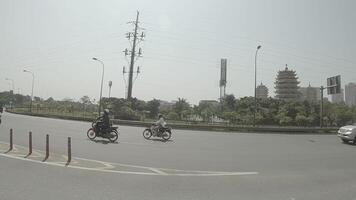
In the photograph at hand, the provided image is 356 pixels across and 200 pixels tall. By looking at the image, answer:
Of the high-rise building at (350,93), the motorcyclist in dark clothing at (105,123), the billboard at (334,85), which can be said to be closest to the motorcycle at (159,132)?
the motorcyclist in dark clothing at (105,123)

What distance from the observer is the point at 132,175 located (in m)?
8.62

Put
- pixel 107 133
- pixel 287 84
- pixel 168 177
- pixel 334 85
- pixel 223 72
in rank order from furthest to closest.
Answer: pixel 287 84 → pixel 223 72 → pixel 334 85 → pixel 107 133 → pixel 168 177

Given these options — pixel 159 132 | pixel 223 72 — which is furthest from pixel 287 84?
pixel 159 132

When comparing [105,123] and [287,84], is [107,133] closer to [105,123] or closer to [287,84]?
[105,123]

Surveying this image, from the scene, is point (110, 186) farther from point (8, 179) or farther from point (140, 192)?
point (8, 179)

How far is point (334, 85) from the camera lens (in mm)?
36938

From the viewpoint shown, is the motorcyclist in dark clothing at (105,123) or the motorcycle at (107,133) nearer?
the motorcycle at (107,133)

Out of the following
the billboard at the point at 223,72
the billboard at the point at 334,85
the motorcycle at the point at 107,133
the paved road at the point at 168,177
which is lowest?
the paved road at the point at 168,177

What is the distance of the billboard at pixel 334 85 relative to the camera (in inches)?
1438

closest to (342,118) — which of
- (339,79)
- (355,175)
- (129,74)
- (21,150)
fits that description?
(339,79)

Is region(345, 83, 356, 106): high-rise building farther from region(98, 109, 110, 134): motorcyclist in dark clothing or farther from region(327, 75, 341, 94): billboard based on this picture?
region(98, 109, 110, 134): motorcyclist in dark clothing

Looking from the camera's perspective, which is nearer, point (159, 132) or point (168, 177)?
point (168, 177)

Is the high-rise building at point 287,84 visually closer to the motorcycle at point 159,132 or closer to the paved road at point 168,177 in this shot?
the motorcycle at point 159,132

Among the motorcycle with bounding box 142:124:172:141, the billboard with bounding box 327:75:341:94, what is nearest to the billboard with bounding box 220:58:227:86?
the billboard with bounding box 327:75:341:94
